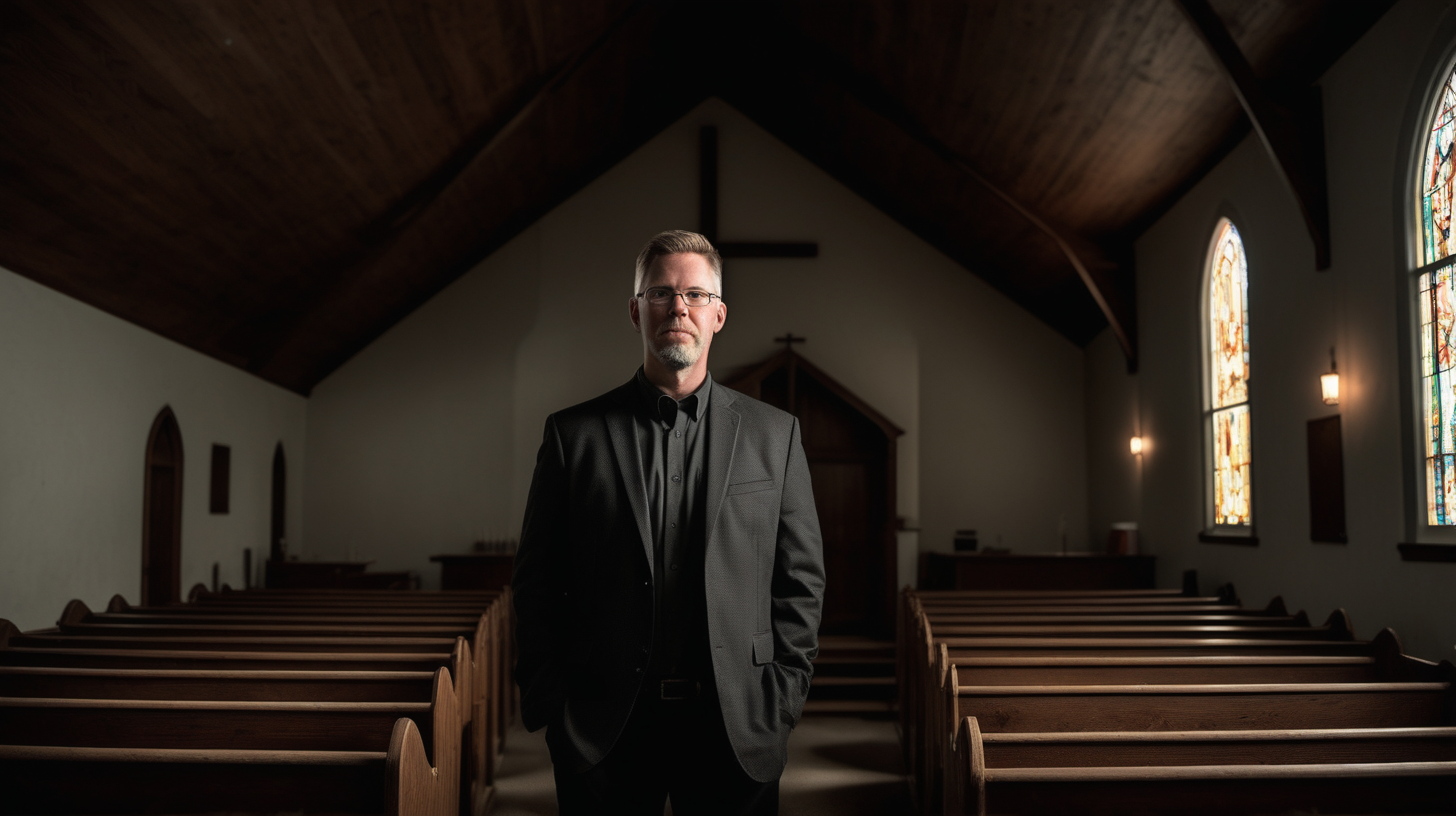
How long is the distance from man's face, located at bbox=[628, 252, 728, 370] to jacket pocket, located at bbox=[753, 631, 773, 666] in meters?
0.48

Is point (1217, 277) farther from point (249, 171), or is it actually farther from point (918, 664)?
point (249, 171)

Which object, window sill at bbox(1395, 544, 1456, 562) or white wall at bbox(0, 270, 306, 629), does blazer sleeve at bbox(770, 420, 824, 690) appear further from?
white wall at bbox(0, 270, 306, 629)

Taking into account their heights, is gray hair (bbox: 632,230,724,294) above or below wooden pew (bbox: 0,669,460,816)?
above

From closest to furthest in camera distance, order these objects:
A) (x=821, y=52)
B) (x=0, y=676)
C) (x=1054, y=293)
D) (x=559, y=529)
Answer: (x=559, y=529) → (x=0, y=676) → (x=821, y=52) → (x=1054, y=293)

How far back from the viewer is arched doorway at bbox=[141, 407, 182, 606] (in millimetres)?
7434

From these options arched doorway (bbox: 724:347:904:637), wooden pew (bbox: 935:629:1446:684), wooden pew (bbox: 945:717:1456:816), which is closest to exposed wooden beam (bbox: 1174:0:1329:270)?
wooden pew (bbox: 935:629:1446:684)

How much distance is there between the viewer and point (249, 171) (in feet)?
20.8

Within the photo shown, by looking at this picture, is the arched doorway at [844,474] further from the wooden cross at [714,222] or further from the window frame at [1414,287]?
the window frame at [1414,287]

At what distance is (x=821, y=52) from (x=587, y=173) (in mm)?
2860

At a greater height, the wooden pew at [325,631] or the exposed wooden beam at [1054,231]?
the exposed wooden beam at [1054,231]

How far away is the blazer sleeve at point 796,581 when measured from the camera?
1.89m

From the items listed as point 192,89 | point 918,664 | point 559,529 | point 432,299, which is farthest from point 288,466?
point 559,529

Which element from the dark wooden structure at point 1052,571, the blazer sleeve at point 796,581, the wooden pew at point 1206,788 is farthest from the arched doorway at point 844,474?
the blazer sleeve at point 796,581

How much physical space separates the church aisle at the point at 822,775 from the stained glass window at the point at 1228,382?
9.10ft
